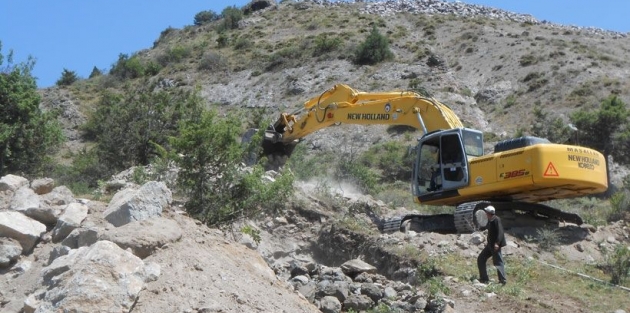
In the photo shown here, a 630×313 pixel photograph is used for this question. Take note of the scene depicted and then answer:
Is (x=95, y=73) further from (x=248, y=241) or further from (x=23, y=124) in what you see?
(x=248, y=241)

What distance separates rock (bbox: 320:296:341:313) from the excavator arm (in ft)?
23.7

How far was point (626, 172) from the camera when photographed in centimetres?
2917

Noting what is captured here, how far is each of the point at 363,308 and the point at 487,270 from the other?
2.87 m

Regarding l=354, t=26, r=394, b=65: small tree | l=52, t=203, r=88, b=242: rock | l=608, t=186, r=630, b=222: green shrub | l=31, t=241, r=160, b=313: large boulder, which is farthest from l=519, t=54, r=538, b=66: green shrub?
l=31, t=241, r=160, b=313: large boulder

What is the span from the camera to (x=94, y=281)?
6.52 m

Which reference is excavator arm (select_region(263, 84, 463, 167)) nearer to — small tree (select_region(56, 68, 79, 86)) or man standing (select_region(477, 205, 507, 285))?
man standing (select_region(477, 205, 507, 285))

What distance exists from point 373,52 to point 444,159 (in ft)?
100

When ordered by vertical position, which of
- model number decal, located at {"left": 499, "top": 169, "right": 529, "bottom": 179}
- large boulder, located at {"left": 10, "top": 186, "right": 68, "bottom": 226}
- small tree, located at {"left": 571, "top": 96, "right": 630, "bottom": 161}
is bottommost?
large boulder, located at {"left": 10, "top": 186, "right": 68, "bottom": 226}

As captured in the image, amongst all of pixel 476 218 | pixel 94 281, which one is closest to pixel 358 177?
pixel 476 218

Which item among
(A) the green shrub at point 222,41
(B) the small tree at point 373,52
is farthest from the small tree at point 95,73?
(B) the small tree at point 373,52

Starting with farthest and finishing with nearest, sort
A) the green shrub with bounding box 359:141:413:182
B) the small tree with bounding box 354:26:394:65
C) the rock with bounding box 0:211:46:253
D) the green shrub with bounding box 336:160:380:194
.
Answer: the small tree with bounding box 354:26:394:65
the green shrub with bounding box 359:141:413:182
the green shrub with bounding box 336:160:380:194
the rock with bounding box 0:211:46:253

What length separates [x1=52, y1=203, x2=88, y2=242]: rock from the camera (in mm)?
8328

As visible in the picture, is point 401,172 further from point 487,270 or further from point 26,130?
point 487,270

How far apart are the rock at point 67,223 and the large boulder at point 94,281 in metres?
1.01
